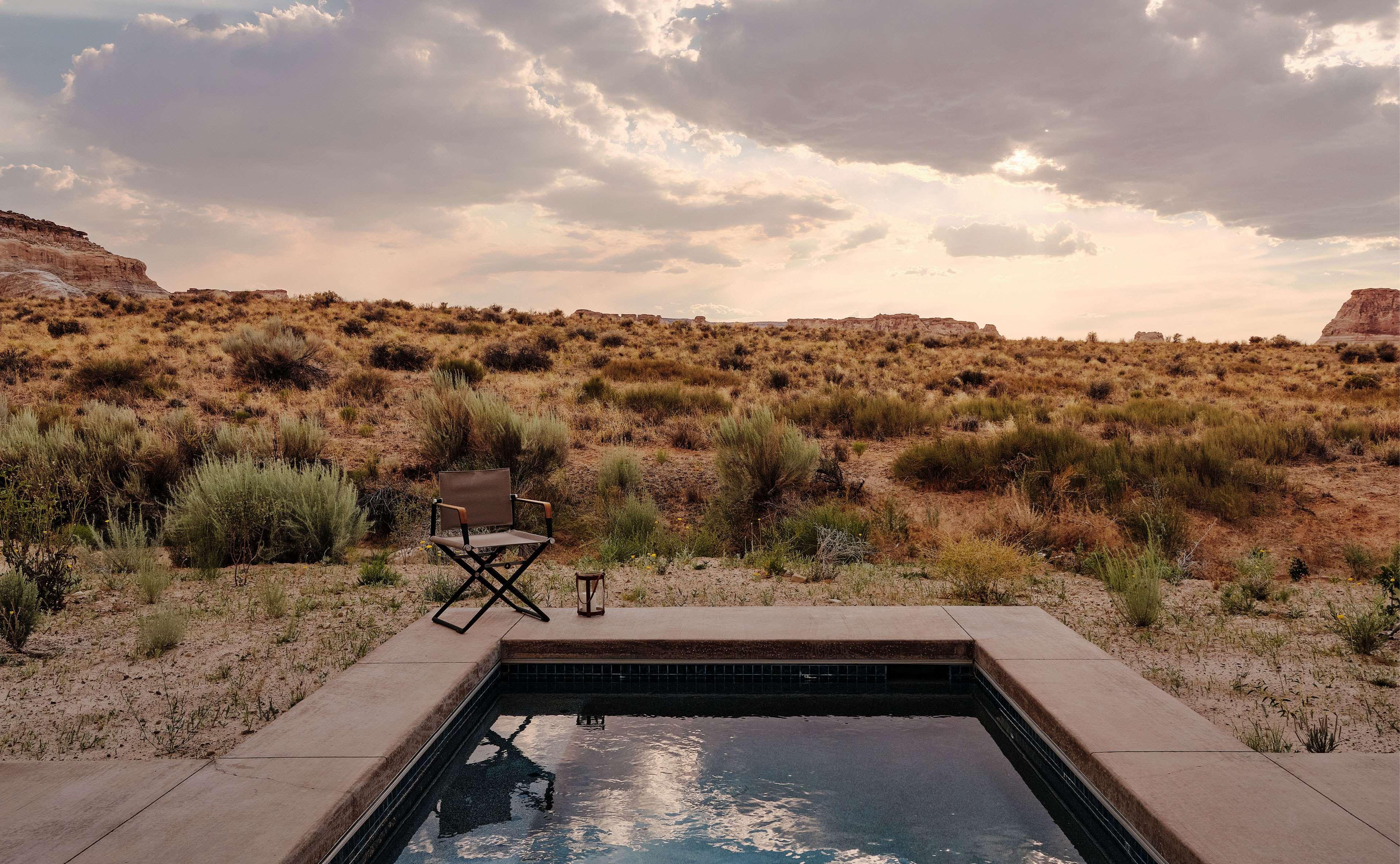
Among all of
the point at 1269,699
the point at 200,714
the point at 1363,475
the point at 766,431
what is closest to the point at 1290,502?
the point at 1363,475

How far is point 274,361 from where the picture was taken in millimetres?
19516

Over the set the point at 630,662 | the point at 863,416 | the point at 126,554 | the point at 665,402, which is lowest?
the point at 630,662

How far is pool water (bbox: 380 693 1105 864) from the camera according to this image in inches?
133

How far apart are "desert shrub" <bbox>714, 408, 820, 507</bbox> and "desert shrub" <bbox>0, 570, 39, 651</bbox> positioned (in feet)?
24.4

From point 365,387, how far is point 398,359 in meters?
4.23

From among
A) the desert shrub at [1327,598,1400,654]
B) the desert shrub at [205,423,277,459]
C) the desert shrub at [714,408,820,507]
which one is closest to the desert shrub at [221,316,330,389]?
the desert shrub at [205,423,277,459]

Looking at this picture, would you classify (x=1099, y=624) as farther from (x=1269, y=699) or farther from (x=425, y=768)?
(x=425, y=768)

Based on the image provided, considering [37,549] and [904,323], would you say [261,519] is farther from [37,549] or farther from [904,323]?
[904,323]

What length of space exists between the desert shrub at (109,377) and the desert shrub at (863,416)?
14175 millimetres

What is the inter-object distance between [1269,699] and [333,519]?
819 cm

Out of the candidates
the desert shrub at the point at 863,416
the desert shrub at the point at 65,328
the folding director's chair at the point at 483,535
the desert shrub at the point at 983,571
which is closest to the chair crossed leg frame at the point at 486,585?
the folding director's chair at the point at 483,535

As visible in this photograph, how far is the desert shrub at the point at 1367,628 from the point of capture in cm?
548

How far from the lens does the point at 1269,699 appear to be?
15.0ft

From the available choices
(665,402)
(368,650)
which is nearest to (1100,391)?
(665,402)
